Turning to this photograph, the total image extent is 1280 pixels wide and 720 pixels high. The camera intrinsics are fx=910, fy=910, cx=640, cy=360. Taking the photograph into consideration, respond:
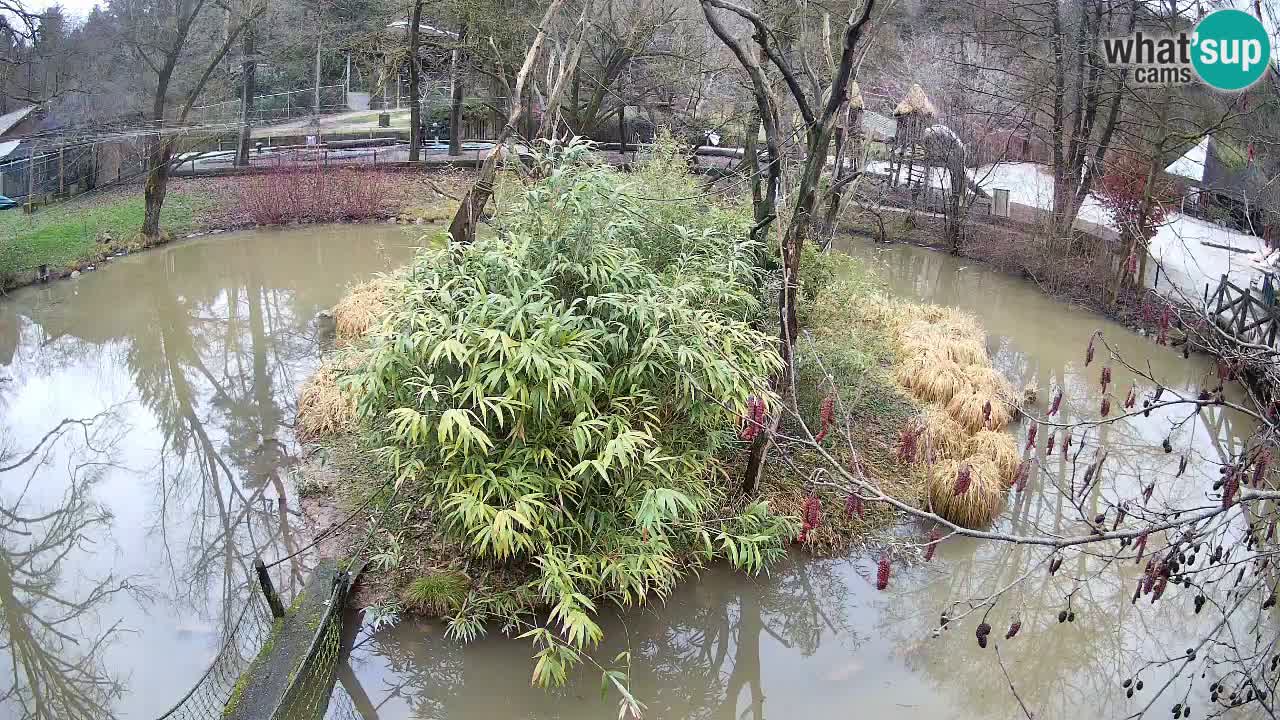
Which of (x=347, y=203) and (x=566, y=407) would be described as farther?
(x=347, y=203)

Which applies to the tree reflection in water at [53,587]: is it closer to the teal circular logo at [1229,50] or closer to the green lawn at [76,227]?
the green lawn at [76,227]

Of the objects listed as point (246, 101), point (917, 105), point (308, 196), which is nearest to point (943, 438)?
point (917, 105)

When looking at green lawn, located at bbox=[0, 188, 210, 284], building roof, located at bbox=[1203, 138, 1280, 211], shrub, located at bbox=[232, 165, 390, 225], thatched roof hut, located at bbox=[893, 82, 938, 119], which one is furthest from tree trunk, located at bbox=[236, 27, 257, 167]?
building roof, located at bbox=[1203, 138, 1280, 211]

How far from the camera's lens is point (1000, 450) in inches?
268

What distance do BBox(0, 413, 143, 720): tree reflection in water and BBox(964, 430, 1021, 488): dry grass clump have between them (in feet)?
19.0

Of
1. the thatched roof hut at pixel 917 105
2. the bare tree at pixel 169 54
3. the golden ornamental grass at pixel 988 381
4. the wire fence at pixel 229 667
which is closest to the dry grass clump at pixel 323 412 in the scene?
the wire fence at pixel 229 667

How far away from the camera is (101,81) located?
14.9m

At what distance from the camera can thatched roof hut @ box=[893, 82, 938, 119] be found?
14766mm

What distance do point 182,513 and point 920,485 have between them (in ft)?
17.3

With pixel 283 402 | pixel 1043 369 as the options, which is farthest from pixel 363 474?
pixel 1043 369

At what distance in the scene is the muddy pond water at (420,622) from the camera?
479 centimetres

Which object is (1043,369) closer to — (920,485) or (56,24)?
(920,485)

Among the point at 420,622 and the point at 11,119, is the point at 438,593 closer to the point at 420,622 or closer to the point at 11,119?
the point at 420,622

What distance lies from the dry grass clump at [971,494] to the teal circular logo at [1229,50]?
4064mm
